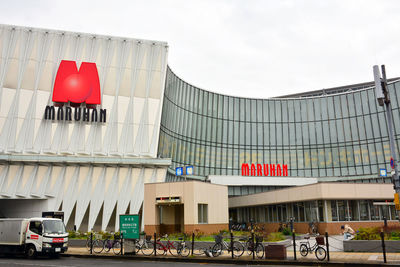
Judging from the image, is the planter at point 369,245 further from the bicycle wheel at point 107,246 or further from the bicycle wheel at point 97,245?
the bicycle wheel at point 97,245

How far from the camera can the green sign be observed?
893 inches

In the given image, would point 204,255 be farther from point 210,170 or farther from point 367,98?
point 367,98

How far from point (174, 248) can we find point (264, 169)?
127ft

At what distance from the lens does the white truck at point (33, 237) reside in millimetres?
22172

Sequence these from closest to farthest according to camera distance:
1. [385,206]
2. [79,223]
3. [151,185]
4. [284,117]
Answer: [151,185] < [385,206] < [79,223] < [284,117]

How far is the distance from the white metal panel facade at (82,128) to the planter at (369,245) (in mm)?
Result: 24904

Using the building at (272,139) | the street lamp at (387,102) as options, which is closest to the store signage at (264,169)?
the building at (272,139)

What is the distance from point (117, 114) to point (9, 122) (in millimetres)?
11418

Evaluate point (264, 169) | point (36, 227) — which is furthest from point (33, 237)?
point (264, 169)

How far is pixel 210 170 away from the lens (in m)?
58.8

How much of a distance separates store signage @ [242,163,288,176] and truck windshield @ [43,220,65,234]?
1505 inches

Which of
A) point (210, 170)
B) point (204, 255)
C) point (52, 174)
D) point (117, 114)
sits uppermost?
point (117, 114)

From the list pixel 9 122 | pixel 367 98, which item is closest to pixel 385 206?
pixel 367 98

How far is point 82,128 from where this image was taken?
4231 cm
